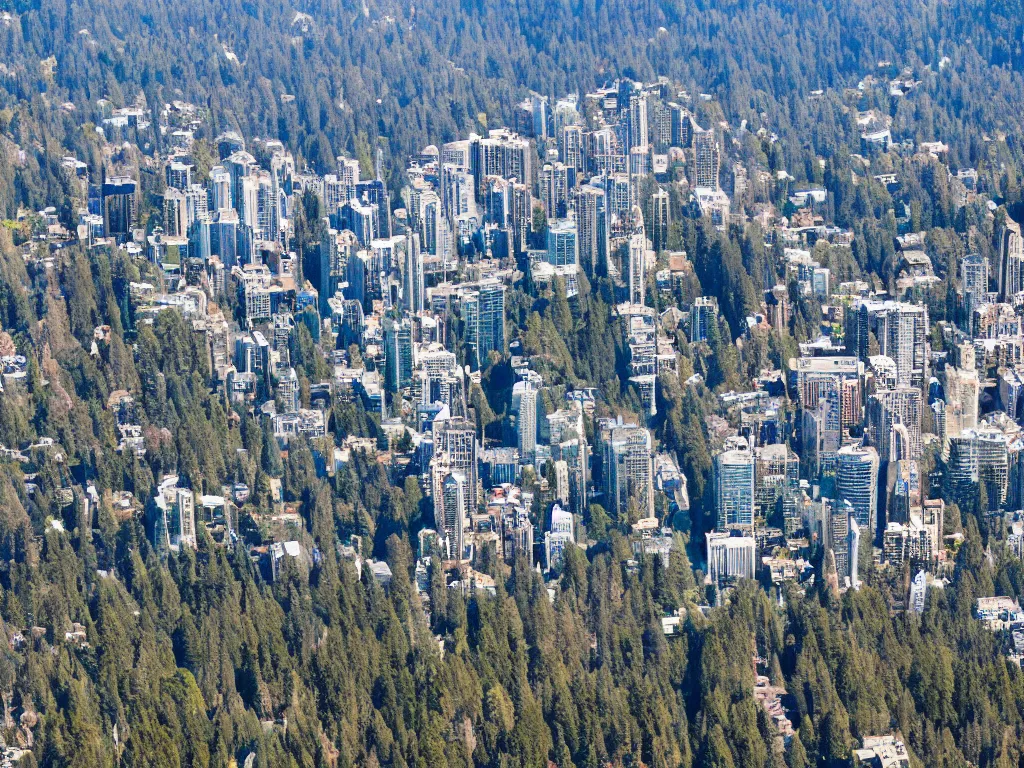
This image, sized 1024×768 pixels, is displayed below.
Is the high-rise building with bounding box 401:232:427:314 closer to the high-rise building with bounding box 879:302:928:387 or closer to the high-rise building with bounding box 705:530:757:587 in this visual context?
the high-rise building with bounding box 879:302:928:387

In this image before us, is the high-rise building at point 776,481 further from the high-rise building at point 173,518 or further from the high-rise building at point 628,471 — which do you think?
the high-rise building at point 173,518

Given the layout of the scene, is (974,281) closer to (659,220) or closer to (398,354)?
(659,220)

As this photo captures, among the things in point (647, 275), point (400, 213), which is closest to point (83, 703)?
point (647, 275)

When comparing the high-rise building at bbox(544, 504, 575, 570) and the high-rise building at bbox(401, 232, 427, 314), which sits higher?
the high-rise building at bbox(401, 232, 427, 314)

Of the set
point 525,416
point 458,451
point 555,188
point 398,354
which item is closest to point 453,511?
point 458,451

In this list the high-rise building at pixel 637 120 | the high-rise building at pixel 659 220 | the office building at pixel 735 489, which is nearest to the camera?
the office building at pixel 735 489

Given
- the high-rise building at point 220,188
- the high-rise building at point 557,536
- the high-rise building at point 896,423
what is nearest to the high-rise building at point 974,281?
the high-rise building at point 896,423

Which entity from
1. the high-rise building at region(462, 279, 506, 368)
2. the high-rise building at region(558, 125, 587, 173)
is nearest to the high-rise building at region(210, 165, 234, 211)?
the high-rise building at region(558, 125, 587, 173)
